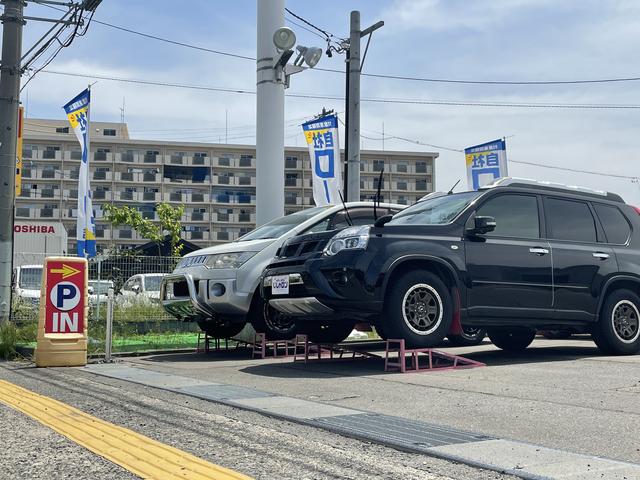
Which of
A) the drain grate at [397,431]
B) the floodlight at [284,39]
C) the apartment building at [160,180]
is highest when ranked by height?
the apartment building at [160,180]

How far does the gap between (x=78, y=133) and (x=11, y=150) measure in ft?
9.22

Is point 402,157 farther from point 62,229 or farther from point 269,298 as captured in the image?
point 269,298

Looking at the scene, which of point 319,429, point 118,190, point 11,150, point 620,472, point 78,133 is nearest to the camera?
point 620,472

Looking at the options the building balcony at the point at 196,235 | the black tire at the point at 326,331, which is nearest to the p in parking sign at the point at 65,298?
the black tire at the point at 326,331

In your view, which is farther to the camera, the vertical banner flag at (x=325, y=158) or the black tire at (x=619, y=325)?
the vertical banner flag at (x=325, y=158)

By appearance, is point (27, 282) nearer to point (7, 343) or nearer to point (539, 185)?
point (7, 343)

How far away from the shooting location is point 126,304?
Result: 1257 cm

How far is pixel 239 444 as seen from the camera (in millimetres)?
4082

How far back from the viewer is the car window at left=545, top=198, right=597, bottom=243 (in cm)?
819

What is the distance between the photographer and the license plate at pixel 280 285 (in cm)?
729

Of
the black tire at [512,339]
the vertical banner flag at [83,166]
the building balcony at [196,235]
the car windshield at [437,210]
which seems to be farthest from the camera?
the building balcony at [196,235]

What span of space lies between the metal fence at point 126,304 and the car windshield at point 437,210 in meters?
4.48

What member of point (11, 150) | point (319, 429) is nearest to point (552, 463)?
point (319, 429)

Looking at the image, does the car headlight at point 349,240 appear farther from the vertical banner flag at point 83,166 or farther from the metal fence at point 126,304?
the vertical banner flag at point 83,166
